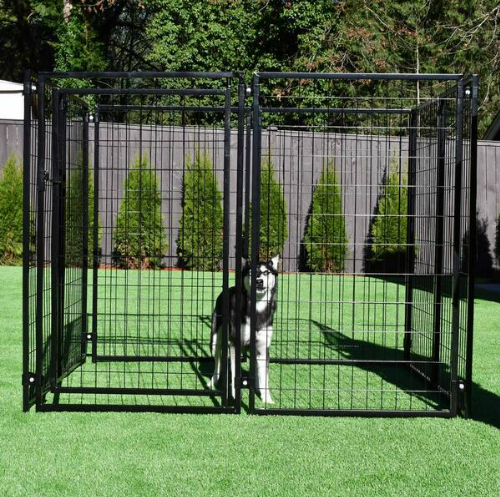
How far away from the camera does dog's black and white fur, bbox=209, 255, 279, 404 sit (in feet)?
16.0

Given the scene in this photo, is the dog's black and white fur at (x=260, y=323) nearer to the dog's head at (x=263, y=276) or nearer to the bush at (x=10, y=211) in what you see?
the dog's head at (x=263, y=276)

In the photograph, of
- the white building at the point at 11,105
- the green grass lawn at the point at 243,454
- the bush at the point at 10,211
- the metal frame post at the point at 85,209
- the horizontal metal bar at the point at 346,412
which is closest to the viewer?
the green grass lawn at the point at 243,454

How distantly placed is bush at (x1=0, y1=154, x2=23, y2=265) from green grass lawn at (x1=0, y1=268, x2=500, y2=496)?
861 centimetres

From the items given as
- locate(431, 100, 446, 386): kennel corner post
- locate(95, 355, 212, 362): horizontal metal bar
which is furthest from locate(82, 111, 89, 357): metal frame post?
locate(431, 100, 446, 386): kennel corner post

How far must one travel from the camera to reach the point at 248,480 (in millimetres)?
3461

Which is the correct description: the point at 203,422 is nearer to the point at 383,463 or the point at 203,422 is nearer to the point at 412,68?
the point at 383,463

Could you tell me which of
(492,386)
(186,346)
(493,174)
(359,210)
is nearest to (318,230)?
(359,210)

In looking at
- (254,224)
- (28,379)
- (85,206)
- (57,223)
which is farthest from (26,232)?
(254,224)

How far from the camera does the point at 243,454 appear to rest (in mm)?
3832

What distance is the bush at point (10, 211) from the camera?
13062 mm

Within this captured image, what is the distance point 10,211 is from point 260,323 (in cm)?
925

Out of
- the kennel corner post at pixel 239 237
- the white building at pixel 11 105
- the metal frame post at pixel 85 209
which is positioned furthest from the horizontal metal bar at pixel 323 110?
the white building at pixel 11 105

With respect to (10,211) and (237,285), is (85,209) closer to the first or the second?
(237,285)

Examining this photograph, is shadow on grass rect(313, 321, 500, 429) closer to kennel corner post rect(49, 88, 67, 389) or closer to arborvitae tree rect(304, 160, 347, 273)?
arborvitae tree rect(304, 160, 347, 273)
